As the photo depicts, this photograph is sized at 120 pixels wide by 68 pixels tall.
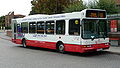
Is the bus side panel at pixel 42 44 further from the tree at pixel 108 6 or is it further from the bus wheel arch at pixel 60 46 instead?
the tree at pixel 108 6

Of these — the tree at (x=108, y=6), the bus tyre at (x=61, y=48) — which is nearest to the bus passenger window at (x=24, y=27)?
the bus tyre at (x=61, y=48)

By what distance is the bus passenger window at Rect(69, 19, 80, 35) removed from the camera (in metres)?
12.4

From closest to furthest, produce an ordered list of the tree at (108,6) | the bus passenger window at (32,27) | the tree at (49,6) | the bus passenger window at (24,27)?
the bus passenger window at (32,27) < the bus passenger window at (24,27) < the tree at (108,6) < the tree at (49,6)

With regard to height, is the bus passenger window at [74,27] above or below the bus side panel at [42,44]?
above

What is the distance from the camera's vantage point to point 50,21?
48.9 ft

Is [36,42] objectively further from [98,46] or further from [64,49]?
[98,46]

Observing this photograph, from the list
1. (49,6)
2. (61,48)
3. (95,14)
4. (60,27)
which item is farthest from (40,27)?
(49,6)

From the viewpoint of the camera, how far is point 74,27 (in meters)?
12.7

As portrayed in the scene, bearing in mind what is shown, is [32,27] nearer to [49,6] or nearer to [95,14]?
[95,14]

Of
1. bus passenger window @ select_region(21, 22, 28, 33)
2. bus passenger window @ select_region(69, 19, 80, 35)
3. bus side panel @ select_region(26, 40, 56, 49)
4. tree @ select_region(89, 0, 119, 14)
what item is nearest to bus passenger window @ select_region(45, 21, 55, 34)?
bus side panel @ select_region(26, 40, 56, 49)

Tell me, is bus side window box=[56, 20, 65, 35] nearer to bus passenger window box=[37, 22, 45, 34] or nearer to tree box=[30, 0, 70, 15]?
bus passenger window box=[37, 22, 45, 34]

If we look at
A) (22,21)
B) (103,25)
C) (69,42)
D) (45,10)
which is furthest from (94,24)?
(45,10)

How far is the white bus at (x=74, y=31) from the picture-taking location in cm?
1220

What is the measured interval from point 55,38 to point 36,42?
276 cm
